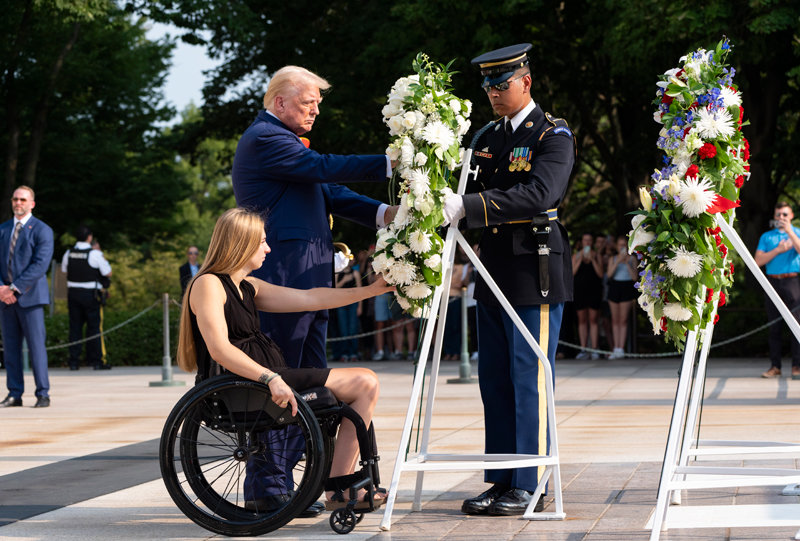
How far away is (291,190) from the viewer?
19.2 feet

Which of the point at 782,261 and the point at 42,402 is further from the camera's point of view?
the point at 782,261

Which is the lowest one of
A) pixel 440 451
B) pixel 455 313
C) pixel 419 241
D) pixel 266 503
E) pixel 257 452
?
pixel 440 451

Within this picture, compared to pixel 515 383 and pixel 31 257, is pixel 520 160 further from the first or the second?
pixel 31 257

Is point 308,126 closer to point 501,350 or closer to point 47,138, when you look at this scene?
point 501,350

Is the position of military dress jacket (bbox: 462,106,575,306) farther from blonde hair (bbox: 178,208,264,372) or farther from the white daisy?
blonde hair (bbox: 178,208,264,372)

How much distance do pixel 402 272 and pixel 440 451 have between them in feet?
9.71

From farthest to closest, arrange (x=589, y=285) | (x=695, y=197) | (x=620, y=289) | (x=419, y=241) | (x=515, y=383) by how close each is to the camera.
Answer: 1. (x=589, y=285)
2. (x=620, y=289)
3. (x=515, y=383)
4. (x=419, y=241)
5. (x=695, y=197)

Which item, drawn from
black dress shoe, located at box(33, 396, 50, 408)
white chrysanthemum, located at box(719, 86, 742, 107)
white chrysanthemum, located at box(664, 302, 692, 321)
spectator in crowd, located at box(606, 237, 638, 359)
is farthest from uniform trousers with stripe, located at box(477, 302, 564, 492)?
spectator in crowd, located at box(606, 237, 638, 359)

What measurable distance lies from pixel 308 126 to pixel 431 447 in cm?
290

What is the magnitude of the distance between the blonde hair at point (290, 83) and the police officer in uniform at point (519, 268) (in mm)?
831

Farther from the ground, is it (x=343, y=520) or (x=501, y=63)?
(x=501, y=63)

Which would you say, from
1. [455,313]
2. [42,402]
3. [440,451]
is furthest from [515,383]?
[455,313]

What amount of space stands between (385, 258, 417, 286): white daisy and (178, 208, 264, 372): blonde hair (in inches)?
25.9

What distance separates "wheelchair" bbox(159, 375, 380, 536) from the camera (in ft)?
16.7
